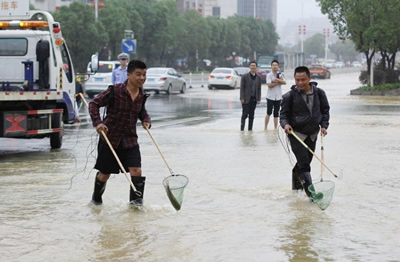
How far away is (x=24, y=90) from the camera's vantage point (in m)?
15.3

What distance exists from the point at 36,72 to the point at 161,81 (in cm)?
2524

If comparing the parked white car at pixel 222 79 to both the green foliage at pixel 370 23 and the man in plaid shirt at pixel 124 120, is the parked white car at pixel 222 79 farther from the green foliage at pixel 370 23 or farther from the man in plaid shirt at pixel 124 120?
the man in plaid shirt at pixel 124 120

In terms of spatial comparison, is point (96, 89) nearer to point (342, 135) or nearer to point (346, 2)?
point (346, 2)

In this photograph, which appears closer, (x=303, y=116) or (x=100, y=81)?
(x=303, y=116)

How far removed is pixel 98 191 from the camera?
9617mm

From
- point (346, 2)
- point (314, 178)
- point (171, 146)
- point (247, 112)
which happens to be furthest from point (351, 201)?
point (346, 2)

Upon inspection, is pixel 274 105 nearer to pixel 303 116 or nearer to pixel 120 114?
pixel 303 116

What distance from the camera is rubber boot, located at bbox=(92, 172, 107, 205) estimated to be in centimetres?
954

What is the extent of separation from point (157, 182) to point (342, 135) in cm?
773

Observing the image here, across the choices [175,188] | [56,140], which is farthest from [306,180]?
[56,140]

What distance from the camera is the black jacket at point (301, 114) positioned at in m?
10.2

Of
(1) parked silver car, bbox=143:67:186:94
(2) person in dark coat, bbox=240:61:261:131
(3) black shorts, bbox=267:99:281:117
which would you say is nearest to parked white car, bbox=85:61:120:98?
(1) parked silver car, bbox=143:67:186:94

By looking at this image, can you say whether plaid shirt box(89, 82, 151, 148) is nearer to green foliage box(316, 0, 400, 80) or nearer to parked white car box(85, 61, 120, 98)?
parked white car box(85, 61, 120, 98)

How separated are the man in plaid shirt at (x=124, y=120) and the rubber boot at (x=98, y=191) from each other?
0.63 ft
